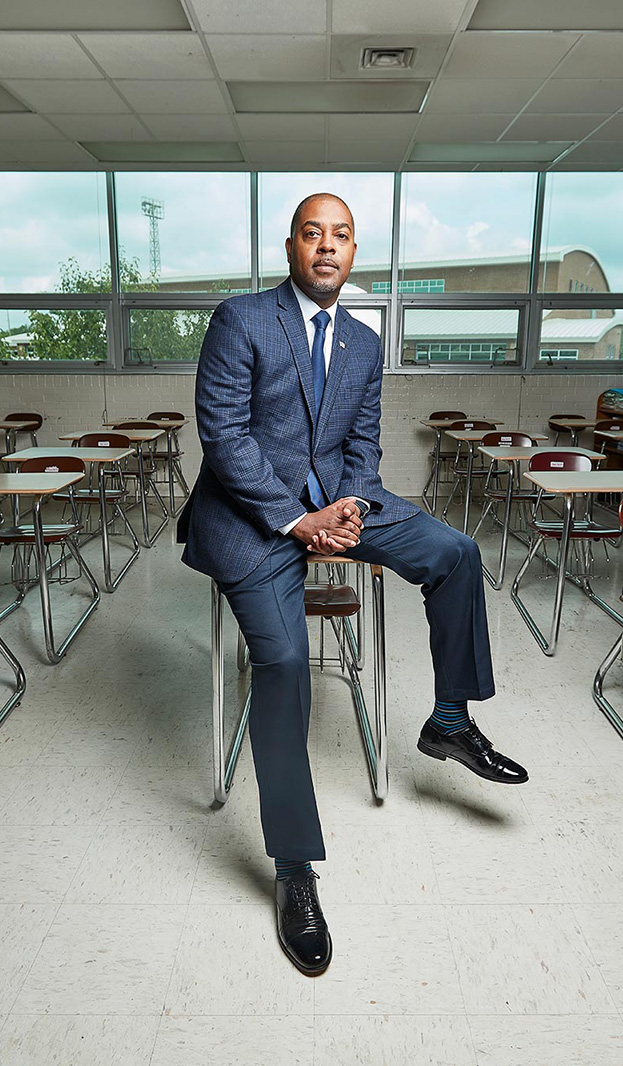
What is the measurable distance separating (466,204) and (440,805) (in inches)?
257

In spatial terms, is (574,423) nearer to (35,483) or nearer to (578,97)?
(578,97)

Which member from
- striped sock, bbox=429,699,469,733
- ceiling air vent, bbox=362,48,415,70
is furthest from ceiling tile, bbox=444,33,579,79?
striped sock, bbox=429,699,469,733

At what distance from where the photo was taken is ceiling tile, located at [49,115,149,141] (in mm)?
5762

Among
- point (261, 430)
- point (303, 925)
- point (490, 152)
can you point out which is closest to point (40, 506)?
point (261, 430)

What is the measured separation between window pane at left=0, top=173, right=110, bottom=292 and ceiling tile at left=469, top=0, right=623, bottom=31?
14.2 ft

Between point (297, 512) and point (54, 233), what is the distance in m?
6.62

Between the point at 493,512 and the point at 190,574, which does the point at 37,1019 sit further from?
the point at 493,512

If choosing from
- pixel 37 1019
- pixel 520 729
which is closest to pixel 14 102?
pixel 520 729

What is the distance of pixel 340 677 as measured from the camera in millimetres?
3104

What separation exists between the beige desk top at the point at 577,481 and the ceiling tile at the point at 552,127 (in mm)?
3358

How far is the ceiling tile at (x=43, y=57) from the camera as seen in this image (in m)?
4.41

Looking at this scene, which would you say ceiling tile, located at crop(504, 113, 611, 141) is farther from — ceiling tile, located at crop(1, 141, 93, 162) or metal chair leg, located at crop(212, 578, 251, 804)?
metal chair leg, located at crop(212, 578, 251, 804)

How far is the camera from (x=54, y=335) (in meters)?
7.65

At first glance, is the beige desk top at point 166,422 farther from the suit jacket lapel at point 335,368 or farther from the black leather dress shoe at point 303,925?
the black leather dress shoe at point 303,925
